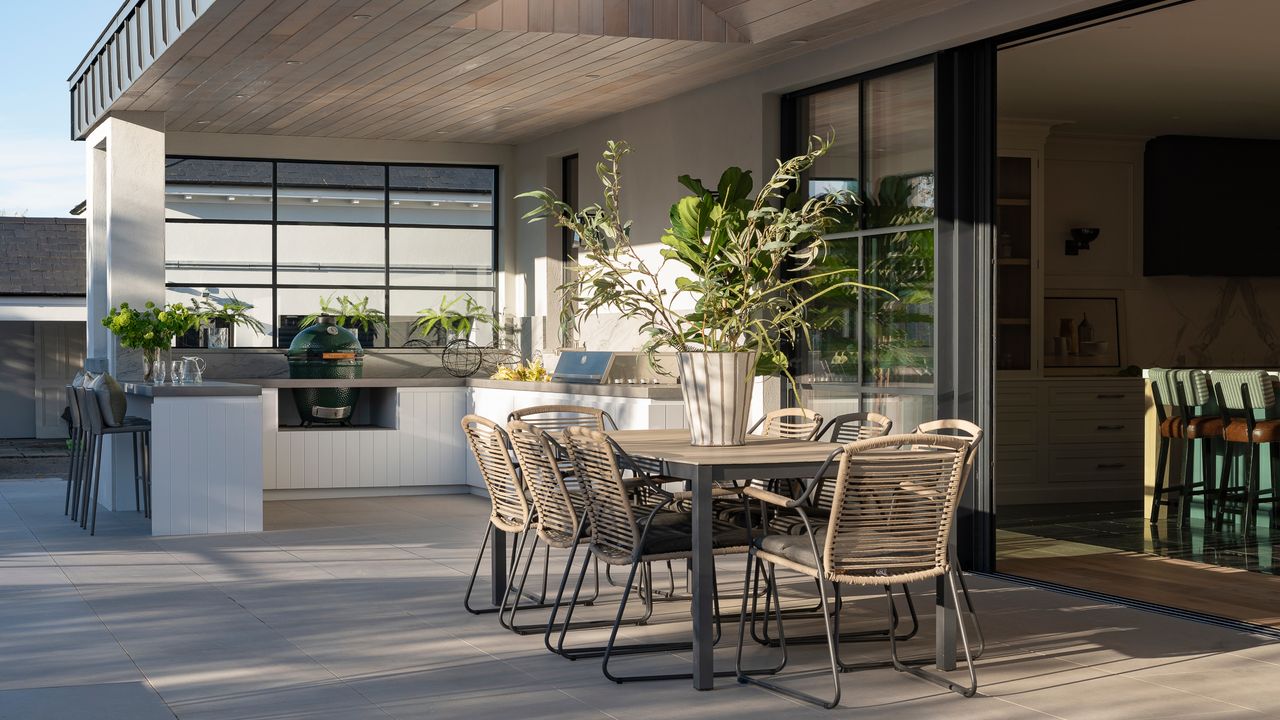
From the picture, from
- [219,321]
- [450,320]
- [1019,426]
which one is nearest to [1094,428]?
[1019,426]

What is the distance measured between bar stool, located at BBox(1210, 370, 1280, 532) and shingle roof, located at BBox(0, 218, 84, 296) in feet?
48.7

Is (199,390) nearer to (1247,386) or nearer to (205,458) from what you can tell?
(205,458)

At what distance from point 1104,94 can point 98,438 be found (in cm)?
661

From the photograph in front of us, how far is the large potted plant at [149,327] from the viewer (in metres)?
8.33

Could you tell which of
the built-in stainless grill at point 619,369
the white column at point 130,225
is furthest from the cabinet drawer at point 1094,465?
the white column at point 130,225

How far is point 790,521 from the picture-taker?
5488 mm

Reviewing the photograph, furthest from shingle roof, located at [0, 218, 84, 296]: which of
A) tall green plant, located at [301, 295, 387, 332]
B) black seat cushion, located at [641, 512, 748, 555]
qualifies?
black seat cushion, located at [641, 512, 748, 555]

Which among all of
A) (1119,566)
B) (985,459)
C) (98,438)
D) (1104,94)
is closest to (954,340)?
(985,459)

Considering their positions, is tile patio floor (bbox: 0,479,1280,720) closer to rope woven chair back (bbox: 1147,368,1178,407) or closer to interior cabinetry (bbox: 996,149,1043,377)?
rope woven chair back (bbox: 1147,368,1178,407)

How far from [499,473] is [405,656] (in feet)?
2.87

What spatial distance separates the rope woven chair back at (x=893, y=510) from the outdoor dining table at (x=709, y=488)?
0.97 ft

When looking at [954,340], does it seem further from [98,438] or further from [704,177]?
[98,438]

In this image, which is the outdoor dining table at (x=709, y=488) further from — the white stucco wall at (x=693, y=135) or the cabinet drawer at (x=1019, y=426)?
the cabinet drawer at (x=1019, y=426)

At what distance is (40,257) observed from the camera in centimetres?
1859
